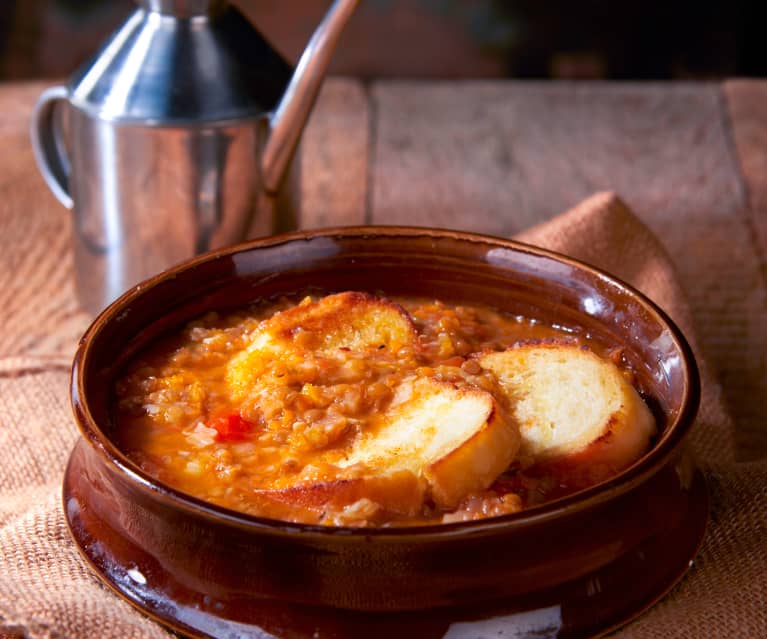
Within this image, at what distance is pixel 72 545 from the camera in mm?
1741

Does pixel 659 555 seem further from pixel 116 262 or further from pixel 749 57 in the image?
pixel 749 57

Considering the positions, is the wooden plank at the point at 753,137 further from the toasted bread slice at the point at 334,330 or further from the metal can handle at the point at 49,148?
the metal can handle at the point at 49,148

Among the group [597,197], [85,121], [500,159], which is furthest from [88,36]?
[597,197]

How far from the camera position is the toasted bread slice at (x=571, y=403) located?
163 centimetres

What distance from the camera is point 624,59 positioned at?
4934 millimetres

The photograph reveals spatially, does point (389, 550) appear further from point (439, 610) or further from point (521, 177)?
point (521, 177)

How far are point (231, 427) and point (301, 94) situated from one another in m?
1.10

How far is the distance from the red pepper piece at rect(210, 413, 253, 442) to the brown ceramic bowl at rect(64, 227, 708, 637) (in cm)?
15

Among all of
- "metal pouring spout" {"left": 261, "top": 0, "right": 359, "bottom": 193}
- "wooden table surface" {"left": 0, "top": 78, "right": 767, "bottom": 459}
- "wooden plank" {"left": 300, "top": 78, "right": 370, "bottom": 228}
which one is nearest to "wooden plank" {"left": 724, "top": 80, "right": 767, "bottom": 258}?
"wooden table surface" {"left": 0, "top": 78, "right": 767, "bottom": 459}

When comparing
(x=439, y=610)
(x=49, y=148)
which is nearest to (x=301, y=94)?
(x=49, y=148)

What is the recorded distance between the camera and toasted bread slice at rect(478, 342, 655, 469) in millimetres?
1635

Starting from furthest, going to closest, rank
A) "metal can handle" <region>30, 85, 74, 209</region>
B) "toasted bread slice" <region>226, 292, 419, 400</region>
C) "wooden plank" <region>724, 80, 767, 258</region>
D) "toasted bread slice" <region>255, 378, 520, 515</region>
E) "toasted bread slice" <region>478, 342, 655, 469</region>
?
"wooden plank" <region>724, 80, 767, 258</region> < "metal can handle" <region>30, 85, 74, 209</region> < "toasted bread slice" <region>226, 292, 419, 400</region> < "toasted bread slice" <region>478, 342, 655, 469</region> < "toasted bread slice" <region>255, 378, 520, 515</region>

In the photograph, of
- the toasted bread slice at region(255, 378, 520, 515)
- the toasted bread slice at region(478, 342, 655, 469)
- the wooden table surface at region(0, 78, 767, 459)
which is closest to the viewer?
the toasted bread slice at region(255, 378, 520, 515)

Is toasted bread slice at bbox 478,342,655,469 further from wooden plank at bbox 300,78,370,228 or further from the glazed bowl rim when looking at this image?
wooden plank at bbox 300,78,370,228
